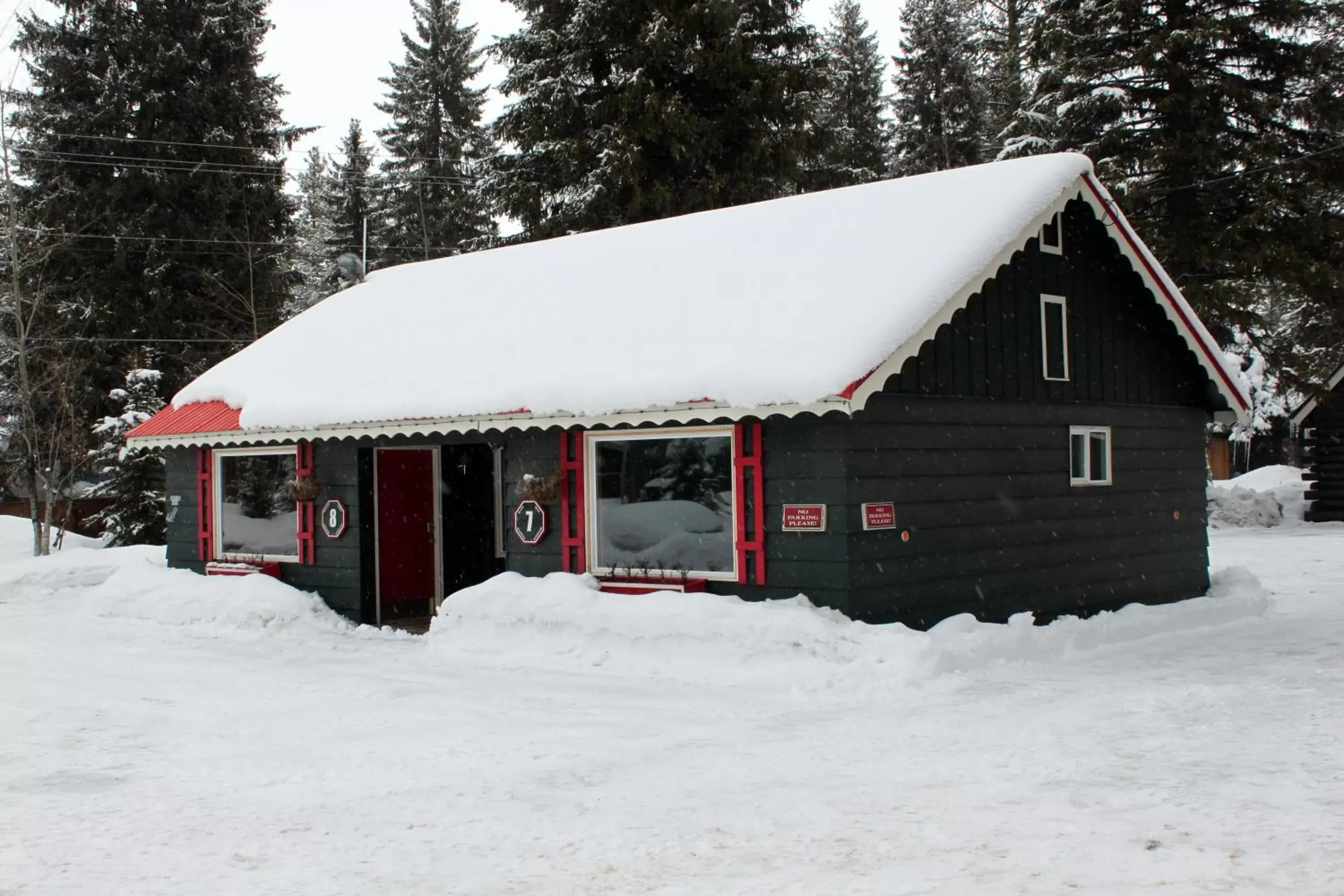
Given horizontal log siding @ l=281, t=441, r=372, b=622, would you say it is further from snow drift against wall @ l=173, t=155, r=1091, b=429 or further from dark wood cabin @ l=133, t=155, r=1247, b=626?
snow drift against wall @ l=173, t=155, r=1091, b=429

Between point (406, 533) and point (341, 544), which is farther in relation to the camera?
point (406, 533)

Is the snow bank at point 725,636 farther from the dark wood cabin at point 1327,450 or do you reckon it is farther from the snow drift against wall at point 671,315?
the dark wood cabin at point 1327,450

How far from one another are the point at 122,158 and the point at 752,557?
2760 cm

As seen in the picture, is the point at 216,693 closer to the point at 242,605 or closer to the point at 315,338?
the point at 242,605

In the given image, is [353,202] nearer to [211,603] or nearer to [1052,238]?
[211,603]

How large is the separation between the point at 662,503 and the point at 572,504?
4.07 ft

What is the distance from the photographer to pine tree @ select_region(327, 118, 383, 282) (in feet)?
155

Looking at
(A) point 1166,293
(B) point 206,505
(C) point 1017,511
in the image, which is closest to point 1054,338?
(A) point 1166,293

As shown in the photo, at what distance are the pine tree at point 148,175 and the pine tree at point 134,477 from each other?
7.86 m

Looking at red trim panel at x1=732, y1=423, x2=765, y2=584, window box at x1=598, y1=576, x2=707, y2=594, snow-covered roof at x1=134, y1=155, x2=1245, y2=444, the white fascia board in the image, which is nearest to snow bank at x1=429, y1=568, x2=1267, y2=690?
window box at x1=598, y1=576, x2=707, y2=594

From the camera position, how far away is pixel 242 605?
15.5 meters

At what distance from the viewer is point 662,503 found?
1288cm

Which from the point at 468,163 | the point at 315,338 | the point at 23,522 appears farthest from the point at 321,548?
the point at 468,163

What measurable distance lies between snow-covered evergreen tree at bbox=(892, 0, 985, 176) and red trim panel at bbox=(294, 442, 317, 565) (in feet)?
102
